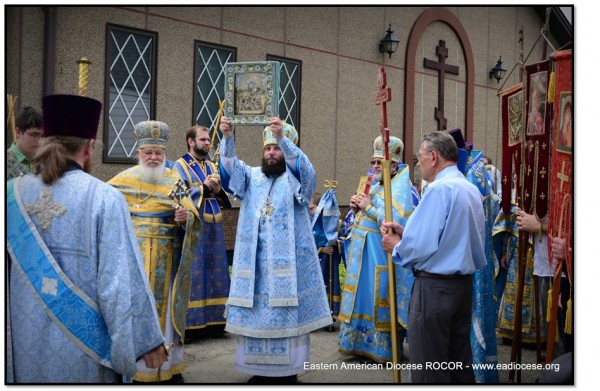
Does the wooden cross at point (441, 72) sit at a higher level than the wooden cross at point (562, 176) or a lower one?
higher

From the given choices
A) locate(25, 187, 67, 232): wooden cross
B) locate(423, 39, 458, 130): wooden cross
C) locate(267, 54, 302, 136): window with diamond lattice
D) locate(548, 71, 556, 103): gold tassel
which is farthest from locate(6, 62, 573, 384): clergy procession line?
locate(423, 39, 458, 130): wooden cross

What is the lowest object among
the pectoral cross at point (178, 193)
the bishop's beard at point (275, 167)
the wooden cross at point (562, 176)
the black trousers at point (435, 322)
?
the black trousers at point (435, 322)

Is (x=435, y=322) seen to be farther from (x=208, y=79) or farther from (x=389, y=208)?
(x=208, y=79)

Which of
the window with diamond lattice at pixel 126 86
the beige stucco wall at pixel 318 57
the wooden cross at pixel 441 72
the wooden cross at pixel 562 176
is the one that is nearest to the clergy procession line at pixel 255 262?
the wooden cross at pixel 562 176

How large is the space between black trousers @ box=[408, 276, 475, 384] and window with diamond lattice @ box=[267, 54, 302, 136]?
6.91m

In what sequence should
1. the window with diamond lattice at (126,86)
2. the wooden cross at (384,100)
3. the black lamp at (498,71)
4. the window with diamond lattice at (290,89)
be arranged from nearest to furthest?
the wooden cross at (384,100) < the window with diamond lattice at (126,86) < the window with diamond lattice at (290,89) < the black lamp at (498,71)

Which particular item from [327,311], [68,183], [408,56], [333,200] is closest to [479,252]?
[327,311]

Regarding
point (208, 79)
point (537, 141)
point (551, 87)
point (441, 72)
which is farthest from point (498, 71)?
point (551, 87)

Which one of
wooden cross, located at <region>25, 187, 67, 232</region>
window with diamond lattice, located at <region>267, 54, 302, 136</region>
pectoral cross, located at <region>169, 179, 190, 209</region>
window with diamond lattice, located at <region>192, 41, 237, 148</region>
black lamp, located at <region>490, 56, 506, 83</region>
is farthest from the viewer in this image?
black lamp, located at <region>490, 56, 506, 83</region>

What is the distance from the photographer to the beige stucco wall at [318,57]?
25.9 feet

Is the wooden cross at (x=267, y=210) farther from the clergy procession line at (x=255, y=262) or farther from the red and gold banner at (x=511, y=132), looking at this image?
the red and gold banner at (x=511, y=132)

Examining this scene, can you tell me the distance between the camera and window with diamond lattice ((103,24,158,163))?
8.34 metres

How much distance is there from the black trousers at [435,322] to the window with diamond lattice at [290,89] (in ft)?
22.7

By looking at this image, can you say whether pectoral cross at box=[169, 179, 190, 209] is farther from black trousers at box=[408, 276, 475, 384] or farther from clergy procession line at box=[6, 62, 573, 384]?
black trousers at box=[408, 276, 475, 384]
